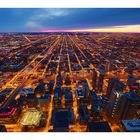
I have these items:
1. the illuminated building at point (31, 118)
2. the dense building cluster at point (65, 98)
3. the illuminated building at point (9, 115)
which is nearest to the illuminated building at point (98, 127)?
the dense building cluster at point (65, 98)

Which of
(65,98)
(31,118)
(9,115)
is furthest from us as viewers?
(65,98)

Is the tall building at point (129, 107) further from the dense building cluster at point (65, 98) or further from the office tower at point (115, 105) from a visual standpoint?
the office tower at point (115, 105)

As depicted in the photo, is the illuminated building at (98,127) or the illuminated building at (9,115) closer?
the illuminated building at (98,127)

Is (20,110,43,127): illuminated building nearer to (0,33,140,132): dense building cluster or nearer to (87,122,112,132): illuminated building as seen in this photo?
(0,33,140,132): dense building cluster

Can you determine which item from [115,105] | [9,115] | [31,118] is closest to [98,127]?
[115,105]

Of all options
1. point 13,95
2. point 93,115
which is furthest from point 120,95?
point 13,95

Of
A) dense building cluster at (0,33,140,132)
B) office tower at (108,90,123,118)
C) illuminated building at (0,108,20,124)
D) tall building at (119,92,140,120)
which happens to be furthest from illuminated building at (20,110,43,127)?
tall building at (119,92,140,120)

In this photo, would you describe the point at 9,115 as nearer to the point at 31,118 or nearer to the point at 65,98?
the point at 31,118
